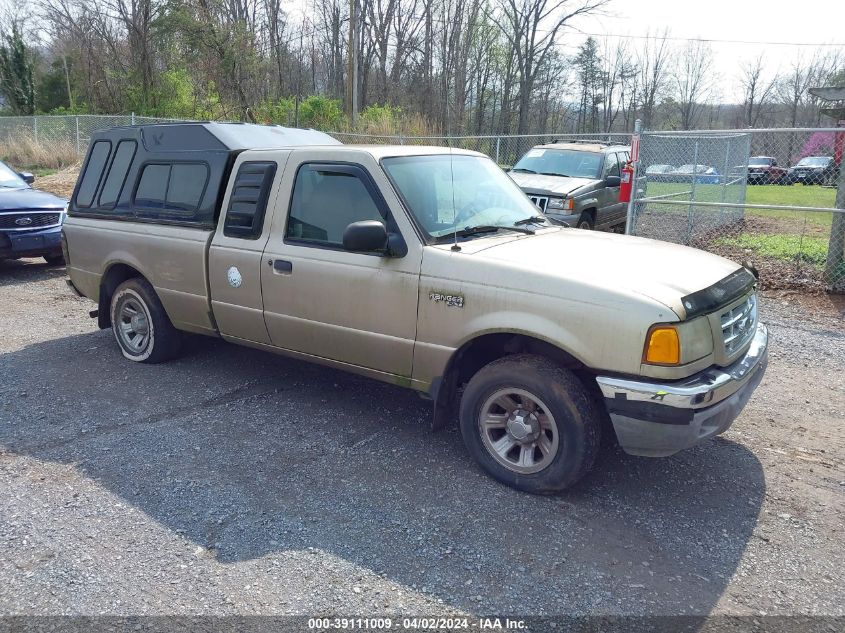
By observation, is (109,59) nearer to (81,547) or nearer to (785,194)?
(785,194)

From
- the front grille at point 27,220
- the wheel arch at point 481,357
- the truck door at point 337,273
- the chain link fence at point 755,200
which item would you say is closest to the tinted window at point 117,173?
the truck door at point 337,273

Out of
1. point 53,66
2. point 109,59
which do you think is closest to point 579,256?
point 109,59

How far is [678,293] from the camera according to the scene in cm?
336

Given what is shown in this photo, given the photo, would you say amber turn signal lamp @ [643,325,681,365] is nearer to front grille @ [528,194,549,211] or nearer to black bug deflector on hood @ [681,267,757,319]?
black bug deflector on hood @ [681,267,757,319]

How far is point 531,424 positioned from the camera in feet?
12.1

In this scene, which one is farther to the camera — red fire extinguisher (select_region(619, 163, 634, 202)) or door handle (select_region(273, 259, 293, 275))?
red fire extinguisher (select_region(619, 163, 634, 202))

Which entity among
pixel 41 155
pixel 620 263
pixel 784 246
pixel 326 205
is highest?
pixel 41 155

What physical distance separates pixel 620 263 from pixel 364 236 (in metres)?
1.46

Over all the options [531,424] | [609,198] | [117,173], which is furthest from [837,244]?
[117,173]

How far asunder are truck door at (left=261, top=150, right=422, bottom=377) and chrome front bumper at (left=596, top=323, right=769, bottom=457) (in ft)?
4.23

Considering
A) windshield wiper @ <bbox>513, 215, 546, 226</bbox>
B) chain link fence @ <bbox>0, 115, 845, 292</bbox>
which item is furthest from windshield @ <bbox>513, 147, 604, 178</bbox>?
windshield wiper @ <bbox>513, 215, 546, 226</bbox>

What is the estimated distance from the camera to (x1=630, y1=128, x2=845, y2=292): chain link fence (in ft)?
28.5

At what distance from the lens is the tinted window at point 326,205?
14.1ft

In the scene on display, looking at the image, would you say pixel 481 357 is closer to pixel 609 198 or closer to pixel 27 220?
pixel 27 220
